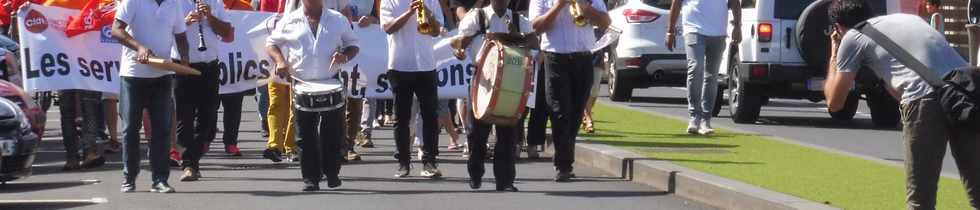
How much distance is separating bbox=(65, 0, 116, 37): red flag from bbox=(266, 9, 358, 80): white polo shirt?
2.29 m

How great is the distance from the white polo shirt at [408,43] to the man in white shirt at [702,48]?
4064 millimetres

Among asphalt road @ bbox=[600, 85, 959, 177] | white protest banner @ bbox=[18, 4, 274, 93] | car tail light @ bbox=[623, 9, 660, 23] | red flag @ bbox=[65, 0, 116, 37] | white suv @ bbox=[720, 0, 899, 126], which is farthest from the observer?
car tail light @ bbox=[623, 9, 660, 23]

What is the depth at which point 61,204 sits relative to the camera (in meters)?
11.8

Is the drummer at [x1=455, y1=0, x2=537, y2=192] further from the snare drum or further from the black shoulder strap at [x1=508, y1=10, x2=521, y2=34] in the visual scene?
the snare drum

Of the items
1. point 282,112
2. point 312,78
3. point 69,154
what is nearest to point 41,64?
point 69,154

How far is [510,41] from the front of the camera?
12.5 m

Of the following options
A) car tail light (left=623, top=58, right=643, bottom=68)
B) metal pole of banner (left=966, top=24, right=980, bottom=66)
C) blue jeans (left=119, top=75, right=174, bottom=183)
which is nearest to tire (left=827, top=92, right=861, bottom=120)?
metal pole of banner (left=966, top=24, right=980, bottom=66)

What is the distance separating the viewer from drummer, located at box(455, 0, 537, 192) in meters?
12.6

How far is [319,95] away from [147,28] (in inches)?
45.2

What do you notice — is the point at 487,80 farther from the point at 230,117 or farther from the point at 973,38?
the point at 973,38

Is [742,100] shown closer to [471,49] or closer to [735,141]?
[735,141]

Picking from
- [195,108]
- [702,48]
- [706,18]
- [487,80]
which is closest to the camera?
[487,80]

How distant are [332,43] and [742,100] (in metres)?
7.75

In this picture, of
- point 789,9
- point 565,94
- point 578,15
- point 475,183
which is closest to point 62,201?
point 475,183
